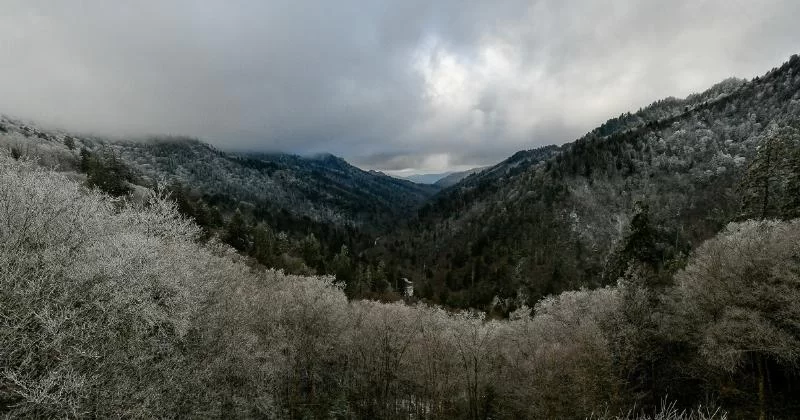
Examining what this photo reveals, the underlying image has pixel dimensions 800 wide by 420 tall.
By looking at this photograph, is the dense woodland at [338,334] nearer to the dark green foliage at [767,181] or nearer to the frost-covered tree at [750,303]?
the frost-covered tree at [750,303]

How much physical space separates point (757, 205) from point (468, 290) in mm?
106062

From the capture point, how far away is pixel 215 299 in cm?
3173

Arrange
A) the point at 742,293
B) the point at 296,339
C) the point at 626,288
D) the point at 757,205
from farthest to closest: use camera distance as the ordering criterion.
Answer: the point at 757,205, the point at 296,339, the point at 626,288, the point at 742,293

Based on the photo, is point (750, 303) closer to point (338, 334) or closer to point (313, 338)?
point (338, 334)

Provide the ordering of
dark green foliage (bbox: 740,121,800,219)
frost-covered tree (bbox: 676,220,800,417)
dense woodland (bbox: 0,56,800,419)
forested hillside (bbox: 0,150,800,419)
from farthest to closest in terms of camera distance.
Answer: dark green foliage (bbox: 740,121,800,219), frost-covered tree (bbox: 676,220,800,417), dense woodland (bbox: 0,56,800,419), forested hillside (bbox: 0,150,800,419)

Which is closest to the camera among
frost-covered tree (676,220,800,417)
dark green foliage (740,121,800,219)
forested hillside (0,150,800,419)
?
forested hillside (0,150,800,419)

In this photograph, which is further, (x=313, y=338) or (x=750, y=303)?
(x=313, y=338)

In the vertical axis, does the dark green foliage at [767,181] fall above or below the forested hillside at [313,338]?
above

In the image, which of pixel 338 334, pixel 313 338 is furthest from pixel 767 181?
pixel 313 338

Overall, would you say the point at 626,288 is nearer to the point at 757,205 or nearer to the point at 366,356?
the point at 366,356

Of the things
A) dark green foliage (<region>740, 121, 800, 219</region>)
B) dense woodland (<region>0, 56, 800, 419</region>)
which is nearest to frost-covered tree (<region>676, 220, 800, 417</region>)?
dense woodland (<region>0, 56, 800, 419</region>)

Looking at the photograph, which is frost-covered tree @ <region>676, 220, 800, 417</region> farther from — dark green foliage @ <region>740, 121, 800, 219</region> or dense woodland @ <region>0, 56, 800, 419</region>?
dark green foliage @ <region>740, 121, 800, 219</region>

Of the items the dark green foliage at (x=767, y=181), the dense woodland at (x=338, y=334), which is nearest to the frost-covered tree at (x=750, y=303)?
the dense woodland at (x=338, y=334)

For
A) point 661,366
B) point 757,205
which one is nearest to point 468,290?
point 757,205
